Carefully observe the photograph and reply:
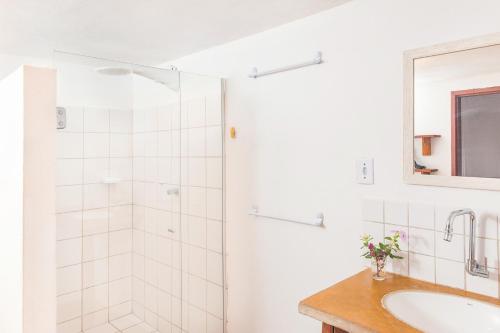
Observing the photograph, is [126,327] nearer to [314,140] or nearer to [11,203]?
[11,203]

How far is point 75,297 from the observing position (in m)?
1.86

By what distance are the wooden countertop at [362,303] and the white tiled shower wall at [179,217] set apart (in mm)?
1109

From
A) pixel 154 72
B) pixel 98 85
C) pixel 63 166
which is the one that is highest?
pixel 154 72

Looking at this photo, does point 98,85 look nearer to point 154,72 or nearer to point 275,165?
point 154,72

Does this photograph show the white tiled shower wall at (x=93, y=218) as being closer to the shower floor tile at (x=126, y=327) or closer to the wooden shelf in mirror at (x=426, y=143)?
the shower floor tile at (x=126, y=327)

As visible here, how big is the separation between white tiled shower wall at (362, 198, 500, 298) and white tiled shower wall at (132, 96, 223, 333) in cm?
107

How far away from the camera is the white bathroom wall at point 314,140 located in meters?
1.54

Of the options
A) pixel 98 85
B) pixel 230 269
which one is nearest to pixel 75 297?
pixel 230 269

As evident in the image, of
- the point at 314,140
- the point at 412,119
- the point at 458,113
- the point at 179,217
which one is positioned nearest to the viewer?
the point at 458,113

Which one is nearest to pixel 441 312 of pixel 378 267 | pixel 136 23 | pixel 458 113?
pixel 378 267

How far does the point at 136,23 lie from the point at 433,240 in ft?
6.25

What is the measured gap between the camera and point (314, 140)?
1887 millimetres

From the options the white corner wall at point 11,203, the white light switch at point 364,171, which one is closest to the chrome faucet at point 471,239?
the white light switch at point 364,171

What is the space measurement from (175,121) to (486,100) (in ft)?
5.37
